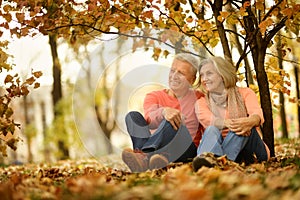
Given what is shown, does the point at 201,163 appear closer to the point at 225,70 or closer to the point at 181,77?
the point at 225,70

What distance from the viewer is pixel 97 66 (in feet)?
19.0

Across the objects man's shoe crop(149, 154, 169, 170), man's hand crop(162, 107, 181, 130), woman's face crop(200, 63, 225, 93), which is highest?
woman's face crop(200, 63, 225, 93)

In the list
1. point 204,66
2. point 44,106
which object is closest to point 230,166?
point 204,66

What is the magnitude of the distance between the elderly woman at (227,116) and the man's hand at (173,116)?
0.20 metres

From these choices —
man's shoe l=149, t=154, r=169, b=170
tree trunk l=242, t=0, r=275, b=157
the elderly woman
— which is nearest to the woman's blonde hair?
the elderly woman

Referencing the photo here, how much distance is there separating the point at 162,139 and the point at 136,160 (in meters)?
0.27

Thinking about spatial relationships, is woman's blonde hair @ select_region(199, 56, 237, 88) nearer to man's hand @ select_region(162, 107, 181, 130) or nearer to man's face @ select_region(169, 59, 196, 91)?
man's face @ select_region(169, 59, 196, 91)

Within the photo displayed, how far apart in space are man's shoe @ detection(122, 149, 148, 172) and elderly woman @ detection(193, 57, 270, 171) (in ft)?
1.50

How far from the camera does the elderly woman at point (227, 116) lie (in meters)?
4.28

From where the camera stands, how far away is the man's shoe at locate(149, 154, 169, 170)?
4.36 meters

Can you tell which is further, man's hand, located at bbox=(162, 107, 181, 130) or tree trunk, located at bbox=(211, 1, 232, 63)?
tree trunk, located at bbox=(211, 1, 232, 63)

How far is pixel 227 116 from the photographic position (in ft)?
14.9

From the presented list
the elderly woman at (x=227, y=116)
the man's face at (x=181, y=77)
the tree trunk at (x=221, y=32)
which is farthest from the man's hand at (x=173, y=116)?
the tree trunk at (x=221, y=32)

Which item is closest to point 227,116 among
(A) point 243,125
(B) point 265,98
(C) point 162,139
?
(A) point 243,125
